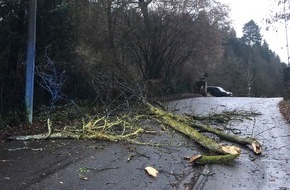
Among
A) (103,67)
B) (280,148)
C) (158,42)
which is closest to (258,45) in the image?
(158,42)

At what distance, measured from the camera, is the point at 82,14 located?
16.0 metres

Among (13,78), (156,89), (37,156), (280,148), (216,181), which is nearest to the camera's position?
(216,181)

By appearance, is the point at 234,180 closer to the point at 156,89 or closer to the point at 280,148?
the point at 280,148

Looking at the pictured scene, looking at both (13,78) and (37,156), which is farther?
(13,78)

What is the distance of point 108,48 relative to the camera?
1948 cm

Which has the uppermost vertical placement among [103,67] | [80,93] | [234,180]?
[103,67]

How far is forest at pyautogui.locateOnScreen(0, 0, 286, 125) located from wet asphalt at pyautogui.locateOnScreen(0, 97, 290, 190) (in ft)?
8.57

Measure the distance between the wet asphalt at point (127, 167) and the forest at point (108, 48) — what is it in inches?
103

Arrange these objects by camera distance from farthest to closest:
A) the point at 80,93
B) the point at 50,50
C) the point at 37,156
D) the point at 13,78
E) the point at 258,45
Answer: the point at 258,45
the point at 80,93
the point at 50,50
the point at 13,78
the point at 37,156

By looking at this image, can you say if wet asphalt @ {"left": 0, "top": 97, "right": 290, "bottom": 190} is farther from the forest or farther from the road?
the forest

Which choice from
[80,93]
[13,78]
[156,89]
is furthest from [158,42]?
[13,78]

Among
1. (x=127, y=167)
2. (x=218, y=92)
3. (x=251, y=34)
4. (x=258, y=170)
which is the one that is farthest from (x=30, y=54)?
(x=251, y=34)

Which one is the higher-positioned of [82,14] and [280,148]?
[82,14]

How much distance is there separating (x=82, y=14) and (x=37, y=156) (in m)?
10.2
